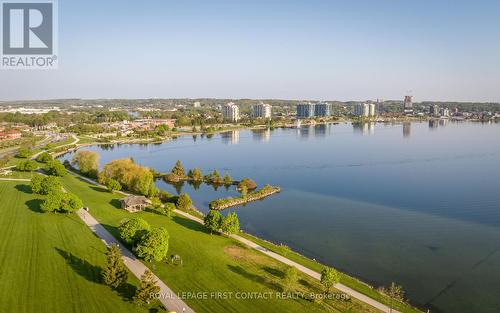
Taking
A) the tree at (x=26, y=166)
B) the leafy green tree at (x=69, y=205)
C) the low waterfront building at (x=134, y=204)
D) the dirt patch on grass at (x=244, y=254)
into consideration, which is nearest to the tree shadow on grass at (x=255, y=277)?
the dirt patch on grass at (x=244, y=254)

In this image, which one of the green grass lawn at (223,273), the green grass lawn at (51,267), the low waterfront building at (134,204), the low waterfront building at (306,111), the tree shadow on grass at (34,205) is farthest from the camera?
the low waterfront building at (306,111)

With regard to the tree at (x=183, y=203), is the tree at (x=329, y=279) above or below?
below

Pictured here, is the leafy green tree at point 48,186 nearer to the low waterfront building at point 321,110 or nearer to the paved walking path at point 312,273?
the paved walking path at point 312,273

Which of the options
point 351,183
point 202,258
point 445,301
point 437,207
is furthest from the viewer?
point 351,183

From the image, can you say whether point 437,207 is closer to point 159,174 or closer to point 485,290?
point 485,290

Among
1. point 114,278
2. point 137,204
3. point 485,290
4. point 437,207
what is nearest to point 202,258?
point 114,278

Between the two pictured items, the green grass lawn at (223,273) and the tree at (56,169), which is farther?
the tree at (56,169)

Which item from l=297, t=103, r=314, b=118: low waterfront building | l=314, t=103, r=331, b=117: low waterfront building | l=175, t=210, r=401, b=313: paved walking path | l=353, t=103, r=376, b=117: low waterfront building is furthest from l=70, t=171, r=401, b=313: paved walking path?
l=353, t=103, r=376, b=117: low waterfront building
